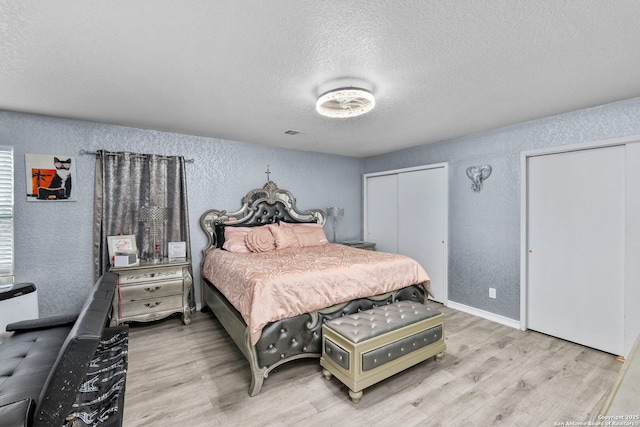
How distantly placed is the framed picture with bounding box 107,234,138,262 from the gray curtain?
0.34 feet

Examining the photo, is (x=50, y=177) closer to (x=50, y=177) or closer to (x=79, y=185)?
(x=50, y=177)

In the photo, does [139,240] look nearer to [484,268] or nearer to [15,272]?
[15,272]

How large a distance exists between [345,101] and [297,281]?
59.1 inches

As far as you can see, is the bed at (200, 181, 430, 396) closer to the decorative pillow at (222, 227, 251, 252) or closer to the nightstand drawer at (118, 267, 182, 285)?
the decorative pillow at (222, 227, 251, 252)

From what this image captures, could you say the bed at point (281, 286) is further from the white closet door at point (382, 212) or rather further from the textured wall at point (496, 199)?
the white closet door at point (382, 212)

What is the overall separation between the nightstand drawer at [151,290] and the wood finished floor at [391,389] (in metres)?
0.48

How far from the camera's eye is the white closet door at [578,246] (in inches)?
103

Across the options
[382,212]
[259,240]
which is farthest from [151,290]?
[382,212]

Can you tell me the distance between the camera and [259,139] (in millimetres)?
3955

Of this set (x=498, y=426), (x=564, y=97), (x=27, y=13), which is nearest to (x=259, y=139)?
(x=27, y=13)

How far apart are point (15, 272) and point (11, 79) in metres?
1.91

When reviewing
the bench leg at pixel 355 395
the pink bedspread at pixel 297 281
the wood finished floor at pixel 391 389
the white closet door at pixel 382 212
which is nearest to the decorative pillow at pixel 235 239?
the pink bedspread at pixel 297 281

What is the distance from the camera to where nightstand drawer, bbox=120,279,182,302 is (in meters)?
3.02

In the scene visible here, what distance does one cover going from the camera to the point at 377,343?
207cm
